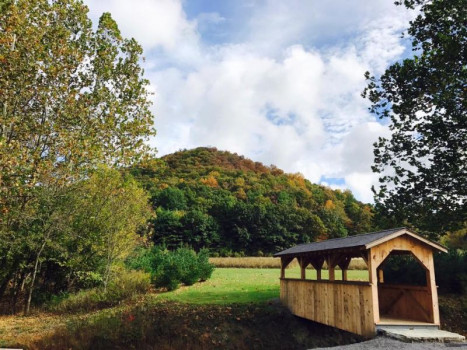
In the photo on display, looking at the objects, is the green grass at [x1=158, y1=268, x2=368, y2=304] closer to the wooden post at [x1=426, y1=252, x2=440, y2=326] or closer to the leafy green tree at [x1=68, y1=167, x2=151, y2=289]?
the leafy green tree at [x1=68, y1=167, x2=151, y2=289]

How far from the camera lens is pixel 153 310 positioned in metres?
16.2

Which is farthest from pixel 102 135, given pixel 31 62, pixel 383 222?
pixel 383 222

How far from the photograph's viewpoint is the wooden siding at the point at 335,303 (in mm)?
11055

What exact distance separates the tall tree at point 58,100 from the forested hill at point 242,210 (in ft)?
117

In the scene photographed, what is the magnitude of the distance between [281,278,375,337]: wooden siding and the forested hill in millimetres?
35339

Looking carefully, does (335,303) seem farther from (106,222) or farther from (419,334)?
(106,222)

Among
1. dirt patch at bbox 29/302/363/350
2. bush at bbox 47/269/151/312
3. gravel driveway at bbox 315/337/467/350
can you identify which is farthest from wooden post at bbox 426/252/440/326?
bush at bbox 47/269/151/312

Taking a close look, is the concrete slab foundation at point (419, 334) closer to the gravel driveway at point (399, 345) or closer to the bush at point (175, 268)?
the gravel driveway at point (399, 345)

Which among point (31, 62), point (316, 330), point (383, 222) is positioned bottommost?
point (316, 330)

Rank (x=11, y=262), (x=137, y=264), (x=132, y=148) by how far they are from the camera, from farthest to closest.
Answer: (x=137, y=264) < (x=11, y=262) < (x=132, y=148)

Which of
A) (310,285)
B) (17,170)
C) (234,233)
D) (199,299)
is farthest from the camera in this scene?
(234,233)

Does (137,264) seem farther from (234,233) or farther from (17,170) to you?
(234,233)

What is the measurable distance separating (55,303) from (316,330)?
1273cm

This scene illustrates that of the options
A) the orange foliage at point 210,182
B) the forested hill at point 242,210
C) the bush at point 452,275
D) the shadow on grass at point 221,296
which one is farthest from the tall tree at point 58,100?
the orange foliage at point 210,182
